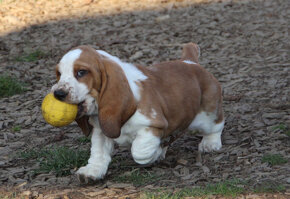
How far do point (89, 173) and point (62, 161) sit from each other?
682mm

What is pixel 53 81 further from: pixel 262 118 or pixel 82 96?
pixel 82 96

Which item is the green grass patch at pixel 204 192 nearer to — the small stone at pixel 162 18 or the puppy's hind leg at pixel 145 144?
the puppy's hind leg at pixel 145 144

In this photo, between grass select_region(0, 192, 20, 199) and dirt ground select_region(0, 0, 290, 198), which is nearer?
grass select_region(0, 192, 20, 199)

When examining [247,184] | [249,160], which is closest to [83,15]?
[249,160]

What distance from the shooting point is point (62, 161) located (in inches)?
204

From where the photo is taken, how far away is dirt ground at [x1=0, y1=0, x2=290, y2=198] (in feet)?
15.8

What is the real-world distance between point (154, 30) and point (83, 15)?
5.73 feet

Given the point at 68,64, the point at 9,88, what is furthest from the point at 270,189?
the point at 9,88

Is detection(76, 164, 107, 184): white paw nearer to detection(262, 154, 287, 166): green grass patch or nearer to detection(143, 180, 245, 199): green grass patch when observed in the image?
detection(143, 180, 245, 199): green grass patch

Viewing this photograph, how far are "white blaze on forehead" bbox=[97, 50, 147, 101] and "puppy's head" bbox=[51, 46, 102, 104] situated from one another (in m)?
0.27

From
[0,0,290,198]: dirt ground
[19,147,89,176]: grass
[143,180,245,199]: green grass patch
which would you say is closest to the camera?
[143,180,245,199]: green grass patch

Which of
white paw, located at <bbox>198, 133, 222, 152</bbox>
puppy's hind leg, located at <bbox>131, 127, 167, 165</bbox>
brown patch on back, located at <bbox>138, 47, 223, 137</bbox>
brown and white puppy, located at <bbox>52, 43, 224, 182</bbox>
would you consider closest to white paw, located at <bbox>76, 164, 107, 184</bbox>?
brown and white puppy, located at <bbox>52, 43, 224, 182</bbox>

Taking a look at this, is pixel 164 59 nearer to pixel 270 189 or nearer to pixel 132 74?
pixel 132 74

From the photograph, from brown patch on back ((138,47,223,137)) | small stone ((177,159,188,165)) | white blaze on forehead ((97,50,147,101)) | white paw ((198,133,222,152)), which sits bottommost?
small stone ((177,159,188,165))
